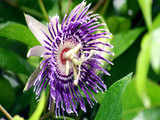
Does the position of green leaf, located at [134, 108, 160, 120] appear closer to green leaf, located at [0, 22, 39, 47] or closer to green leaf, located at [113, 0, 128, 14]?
green leaf, located at [0, 22, 39, 47]

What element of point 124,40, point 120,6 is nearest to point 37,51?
point 124,40

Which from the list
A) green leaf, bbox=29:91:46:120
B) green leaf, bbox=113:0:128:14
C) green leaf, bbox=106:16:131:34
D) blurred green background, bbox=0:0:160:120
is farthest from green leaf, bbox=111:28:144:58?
green leaf, bbox=29:91:46:120

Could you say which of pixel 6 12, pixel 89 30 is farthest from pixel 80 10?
pixel 6 12

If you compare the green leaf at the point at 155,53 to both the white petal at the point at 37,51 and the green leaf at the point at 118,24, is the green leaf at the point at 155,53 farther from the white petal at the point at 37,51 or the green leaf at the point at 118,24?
the green leaf at the point at 118,24

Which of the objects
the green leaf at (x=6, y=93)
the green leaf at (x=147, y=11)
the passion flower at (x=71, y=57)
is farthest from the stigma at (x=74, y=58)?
the green leaf at (x=147, y=11)

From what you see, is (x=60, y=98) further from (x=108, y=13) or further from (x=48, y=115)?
(x=108, y=13)

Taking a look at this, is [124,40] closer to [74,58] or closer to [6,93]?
[74,58]
